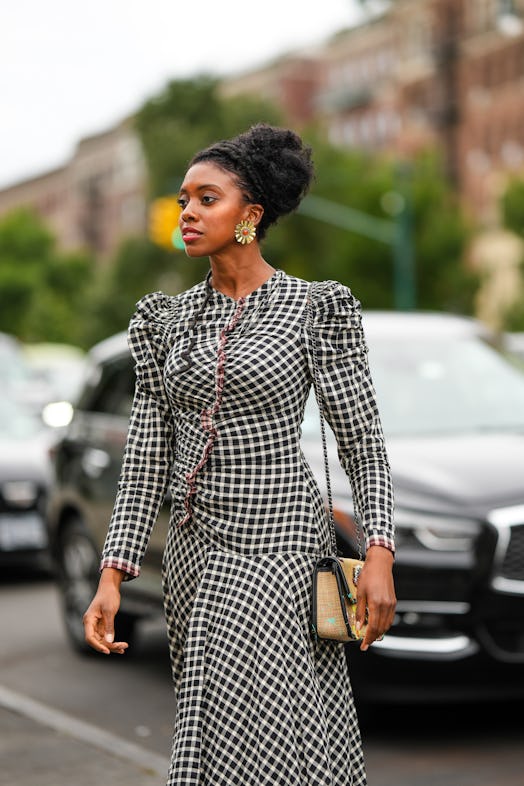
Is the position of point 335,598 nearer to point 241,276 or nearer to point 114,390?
point 241,276

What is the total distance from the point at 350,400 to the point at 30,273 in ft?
318

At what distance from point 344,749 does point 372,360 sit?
13.6 ft

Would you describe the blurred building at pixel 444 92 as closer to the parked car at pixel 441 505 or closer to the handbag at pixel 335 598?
the parked car at pixel 441 505

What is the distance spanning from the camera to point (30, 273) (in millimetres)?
99062

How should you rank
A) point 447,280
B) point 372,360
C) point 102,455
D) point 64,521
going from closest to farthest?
point 372,360 < point 102,455 < point 64,521 < point 447,280

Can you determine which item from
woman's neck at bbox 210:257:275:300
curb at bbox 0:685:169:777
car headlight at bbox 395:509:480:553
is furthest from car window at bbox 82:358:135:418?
woman's neck at bbox 210:257:275:300

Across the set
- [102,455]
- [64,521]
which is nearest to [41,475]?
[64,521]

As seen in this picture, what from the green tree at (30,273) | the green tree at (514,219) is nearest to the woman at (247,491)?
the green tree at (514,219)

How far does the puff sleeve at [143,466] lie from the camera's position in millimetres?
3643

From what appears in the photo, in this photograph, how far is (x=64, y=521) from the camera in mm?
9227

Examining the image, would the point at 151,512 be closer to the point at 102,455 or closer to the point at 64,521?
the point at 102,455

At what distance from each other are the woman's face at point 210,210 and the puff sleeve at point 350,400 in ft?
0.85

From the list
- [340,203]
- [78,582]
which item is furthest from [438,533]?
[340,203]

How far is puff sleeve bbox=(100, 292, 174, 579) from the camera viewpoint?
364 cm
